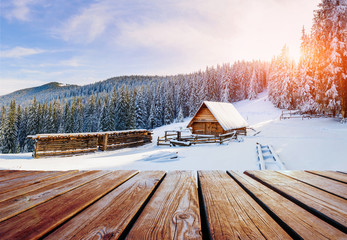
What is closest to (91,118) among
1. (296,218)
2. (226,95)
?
(226,95)

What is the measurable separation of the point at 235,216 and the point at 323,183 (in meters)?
1.40

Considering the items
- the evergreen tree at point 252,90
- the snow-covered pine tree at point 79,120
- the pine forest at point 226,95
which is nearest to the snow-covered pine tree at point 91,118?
the pine forest at point 226,95

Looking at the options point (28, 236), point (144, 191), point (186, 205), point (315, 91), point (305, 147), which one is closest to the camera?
point (28, 236)

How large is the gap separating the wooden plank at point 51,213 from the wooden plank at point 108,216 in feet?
0.21

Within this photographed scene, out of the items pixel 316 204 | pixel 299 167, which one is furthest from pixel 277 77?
pixel 316 204

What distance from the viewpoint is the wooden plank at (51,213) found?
96 centimetres

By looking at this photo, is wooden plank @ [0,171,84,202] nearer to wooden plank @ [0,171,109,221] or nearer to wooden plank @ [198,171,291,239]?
wooden plank @ [0,171,109,221]

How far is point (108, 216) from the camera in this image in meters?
1.12

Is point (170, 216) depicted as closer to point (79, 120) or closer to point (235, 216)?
point (235, 216)

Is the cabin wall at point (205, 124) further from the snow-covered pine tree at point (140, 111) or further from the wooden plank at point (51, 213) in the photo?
the snow-covered pine tree at point (140, 111)

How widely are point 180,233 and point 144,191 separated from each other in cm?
71

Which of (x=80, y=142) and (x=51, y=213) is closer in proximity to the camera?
(x=51, y=213)

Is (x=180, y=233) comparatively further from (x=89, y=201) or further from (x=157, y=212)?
(x=89, y=201)

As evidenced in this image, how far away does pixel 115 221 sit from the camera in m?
1.06
